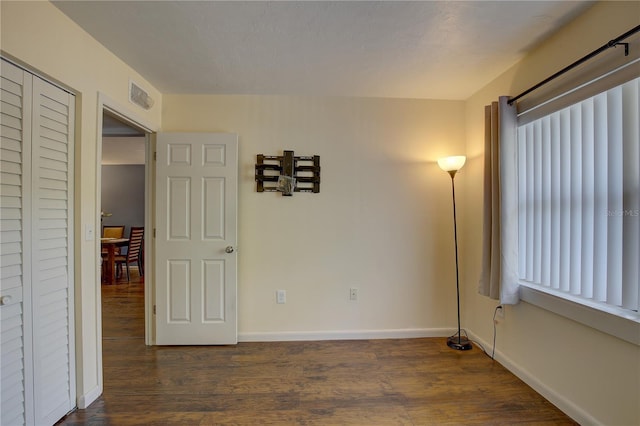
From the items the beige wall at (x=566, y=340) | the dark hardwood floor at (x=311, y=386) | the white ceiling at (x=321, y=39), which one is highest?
the white ceiling at (x=321, y=39)

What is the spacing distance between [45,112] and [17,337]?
1188 millimetres

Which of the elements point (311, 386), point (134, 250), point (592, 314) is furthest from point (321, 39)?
point (134, 250)

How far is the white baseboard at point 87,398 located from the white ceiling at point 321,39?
7.54 feet

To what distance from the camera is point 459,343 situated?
2602 mm

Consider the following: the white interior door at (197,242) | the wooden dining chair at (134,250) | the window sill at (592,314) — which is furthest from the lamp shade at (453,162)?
the wooden dining chair at (134,250)

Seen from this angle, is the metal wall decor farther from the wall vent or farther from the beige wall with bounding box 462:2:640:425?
the beige wall with bounding box 462:2:640:425

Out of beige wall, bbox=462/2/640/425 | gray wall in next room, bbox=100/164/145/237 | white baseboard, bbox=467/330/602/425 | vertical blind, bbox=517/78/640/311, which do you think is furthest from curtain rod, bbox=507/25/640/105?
gray wall in next room, bbox=100/164/145/237

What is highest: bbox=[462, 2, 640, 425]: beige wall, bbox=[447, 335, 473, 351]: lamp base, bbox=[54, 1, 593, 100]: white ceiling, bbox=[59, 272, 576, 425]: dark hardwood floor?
bbox=[54, 1, 593, 100]: white ceiling

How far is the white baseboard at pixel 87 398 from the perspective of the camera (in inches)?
70.6

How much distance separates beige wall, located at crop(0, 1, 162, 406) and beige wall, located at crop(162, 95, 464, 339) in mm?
872

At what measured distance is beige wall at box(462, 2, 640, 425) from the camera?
1.43 m

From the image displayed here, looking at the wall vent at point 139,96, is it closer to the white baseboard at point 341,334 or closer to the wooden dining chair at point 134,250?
the white baseboard at point 341,334

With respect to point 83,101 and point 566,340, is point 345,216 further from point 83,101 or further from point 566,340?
point 83,101

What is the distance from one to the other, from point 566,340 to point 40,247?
3094 millimetres
